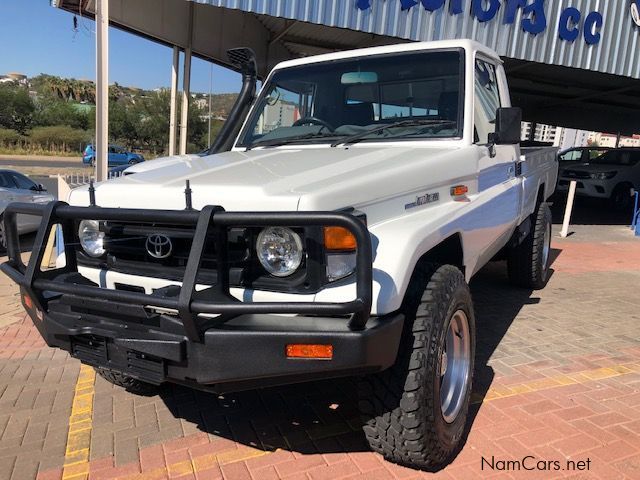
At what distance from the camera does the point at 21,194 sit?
30.3ft

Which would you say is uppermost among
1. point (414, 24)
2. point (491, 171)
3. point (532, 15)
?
point (532, 15)

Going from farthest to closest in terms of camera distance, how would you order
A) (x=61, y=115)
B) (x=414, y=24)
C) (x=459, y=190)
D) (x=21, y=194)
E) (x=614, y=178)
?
1. (x=61, y=115)
2. (x=614, y=178)
3. (x=21, y=194)
4. (x=414, y=24)
5. (x=459, y=190)

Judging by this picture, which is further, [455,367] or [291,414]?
[291,414]

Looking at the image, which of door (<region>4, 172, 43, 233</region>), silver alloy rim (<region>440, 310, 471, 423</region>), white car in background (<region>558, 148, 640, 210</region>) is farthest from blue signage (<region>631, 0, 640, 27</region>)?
door (<region>4, 172, 43, 233</region>)

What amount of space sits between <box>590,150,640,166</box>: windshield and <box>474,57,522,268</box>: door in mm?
13175

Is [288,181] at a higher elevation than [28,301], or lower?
higher

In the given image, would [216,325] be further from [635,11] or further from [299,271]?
[635,11]

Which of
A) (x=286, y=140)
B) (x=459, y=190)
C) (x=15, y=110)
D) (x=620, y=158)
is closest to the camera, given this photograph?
(x=459, y=190)

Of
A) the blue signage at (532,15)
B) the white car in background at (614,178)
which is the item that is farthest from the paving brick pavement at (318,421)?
the white car in background at (614,178)

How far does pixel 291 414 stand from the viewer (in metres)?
3.22

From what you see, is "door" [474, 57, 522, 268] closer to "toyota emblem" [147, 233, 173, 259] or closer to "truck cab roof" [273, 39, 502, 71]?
"truck cab roof" [273, 39, 502, 71]

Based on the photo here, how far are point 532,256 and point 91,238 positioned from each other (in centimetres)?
456

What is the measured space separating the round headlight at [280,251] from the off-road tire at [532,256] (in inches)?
160

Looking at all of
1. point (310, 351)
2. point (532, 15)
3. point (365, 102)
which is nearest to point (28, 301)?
point (310, 351)
